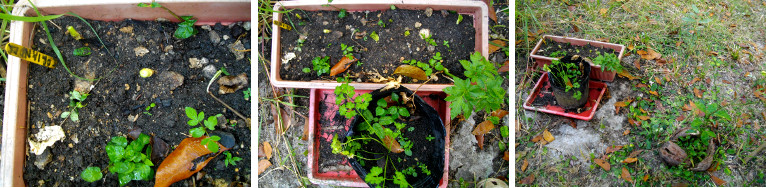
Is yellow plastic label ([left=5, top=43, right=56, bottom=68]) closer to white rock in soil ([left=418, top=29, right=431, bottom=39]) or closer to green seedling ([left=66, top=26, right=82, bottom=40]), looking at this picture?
green seedling ([left=66, top=26, right=82, bottom=40])

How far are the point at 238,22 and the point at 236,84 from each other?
11.2 inches

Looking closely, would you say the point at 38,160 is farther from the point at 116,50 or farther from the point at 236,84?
the point at 236,84

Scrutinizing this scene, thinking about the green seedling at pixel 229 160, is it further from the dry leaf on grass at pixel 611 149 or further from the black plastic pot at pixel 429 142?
the dry leaf on grass at pixel 611 149

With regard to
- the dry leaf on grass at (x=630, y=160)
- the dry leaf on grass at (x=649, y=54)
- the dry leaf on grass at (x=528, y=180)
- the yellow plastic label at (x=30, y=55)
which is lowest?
the dry leaf on grass at (x=528, y=180)

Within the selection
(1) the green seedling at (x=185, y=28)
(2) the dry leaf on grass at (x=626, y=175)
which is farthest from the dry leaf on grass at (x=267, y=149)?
(2) the dry leaf on grass at (x=626, y=175)

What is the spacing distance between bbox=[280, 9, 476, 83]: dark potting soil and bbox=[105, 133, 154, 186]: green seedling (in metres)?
0.64

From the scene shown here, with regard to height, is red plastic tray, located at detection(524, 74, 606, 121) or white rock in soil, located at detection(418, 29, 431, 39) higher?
white rock in soil, located at detection(418, 29, 431, 39)

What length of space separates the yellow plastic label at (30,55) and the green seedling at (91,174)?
18.7 inches

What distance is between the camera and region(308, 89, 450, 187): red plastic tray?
1676 millimetres

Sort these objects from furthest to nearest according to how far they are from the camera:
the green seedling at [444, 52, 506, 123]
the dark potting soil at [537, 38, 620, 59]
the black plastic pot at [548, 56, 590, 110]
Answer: the dark potting soil at [537, 38, 620, 59] → the black plastic pot at [548, 56, 590, 110] → the green seedling at [444, 52, 506, 123]

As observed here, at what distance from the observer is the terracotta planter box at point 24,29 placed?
160 cm

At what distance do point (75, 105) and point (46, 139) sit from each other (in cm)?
18

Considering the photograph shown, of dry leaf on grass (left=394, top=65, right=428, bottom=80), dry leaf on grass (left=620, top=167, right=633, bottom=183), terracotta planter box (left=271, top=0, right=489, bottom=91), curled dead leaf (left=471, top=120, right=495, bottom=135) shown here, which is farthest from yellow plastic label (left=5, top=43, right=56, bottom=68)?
dry leaf on grass (left=620, top=167, right=633, bottom=183)

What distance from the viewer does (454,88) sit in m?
1.37
